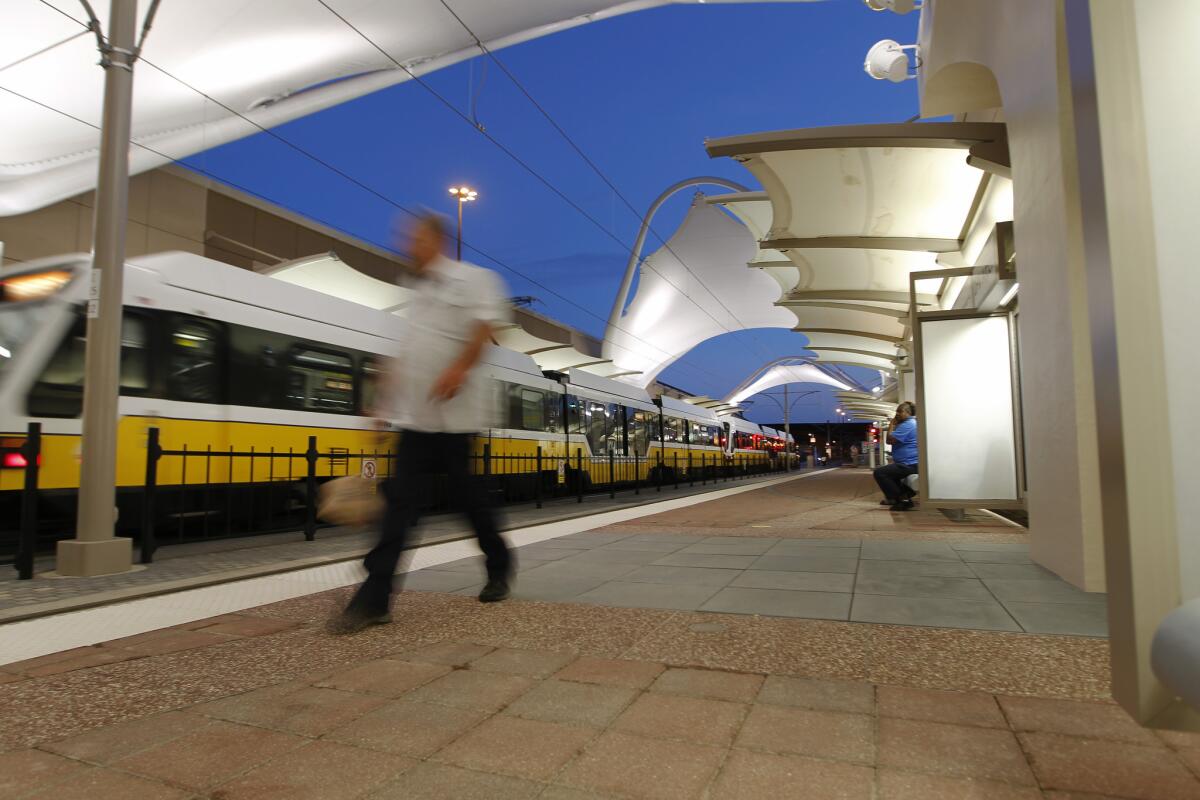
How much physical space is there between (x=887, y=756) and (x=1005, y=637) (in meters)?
1.53

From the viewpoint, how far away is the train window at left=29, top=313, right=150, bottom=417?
6887 mm

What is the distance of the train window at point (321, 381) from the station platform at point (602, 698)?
17.4ft

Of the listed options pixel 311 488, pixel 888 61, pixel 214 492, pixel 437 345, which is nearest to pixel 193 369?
pixel 214 492

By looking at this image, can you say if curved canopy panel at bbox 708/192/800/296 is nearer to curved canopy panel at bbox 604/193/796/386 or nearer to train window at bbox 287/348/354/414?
train window at bbox 287/348/354/414

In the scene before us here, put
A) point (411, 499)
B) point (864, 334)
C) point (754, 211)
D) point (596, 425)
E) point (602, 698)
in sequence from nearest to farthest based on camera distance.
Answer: point (602, 698)
point (411, 499)
point (754, 211)
point (596, 425)
point (864, 334)

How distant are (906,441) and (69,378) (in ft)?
33.5

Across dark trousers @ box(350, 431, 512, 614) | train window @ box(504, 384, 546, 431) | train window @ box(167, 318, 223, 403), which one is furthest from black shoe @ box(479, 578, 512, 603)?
train window @ box(504, 384, 546, 431)

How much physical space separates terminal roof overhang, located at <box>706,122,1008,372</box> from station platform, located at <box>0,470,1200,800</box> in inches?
177

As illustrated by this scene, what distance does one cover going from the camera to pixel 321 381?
9.91 meters

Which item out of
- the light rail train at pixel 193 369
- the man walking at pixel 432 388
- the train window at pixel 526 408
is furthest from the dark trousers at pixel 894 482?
the man walking at pixel 432 388

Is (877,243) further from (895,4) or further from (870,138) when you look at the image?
(870,138)

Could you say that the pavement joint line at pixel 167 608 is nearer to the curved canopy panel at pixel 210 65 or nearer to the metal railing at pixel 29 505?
the metal railing at pixel 29 505

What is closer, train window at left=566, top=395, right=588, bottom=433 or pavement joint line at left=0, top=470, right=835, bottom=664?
pavement joint line at left=0, top=470, right=835, bottom=664

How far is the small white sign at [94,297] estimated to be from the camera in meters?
5.51
